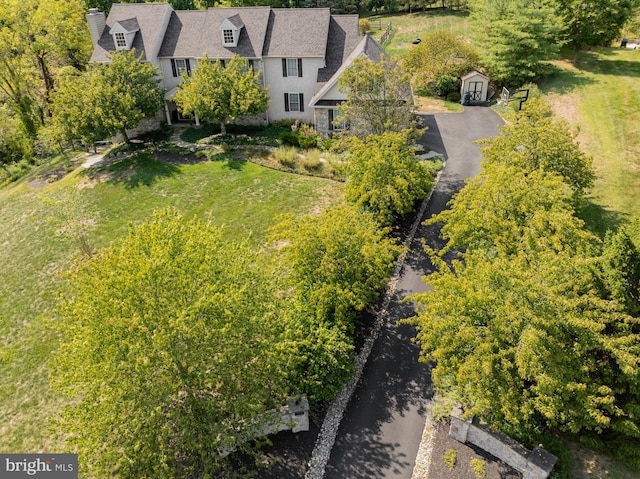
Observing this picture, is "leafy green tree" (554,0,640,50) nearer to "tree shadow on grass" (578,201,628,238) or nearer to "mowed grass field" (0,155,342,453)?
"tree shadow on grass" (578,201,628,238)

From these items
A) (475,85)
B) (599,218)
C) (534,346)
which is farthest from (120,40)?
(534,346)

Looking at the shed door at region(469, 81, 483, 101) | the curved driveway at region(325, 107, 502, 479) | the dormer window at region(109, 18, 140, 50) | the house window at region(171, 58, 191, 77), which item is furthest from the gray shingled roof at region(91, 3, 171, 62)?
the curved driveway at region(325, 107, 502, 479)

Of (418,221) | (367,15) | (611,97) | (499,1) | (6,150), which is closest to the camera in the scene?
(418,221)

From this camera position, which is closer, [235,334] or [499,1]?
[235,334]

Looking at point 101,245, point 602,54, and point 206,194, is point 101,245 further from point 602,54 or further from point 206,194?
point 602,54

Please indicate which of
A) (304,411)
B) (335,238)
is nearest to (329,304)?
(335,238)

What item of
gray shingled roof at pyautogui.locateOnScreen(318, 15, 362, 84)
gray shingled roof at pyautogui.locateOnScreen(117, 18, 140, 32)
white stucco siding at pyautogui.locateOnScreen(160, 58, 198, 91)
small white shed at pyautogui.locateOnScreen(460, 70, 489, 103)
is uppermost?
gray shingled roof at pyautogui.locateOnScreen(117, 18, 140, 32)
